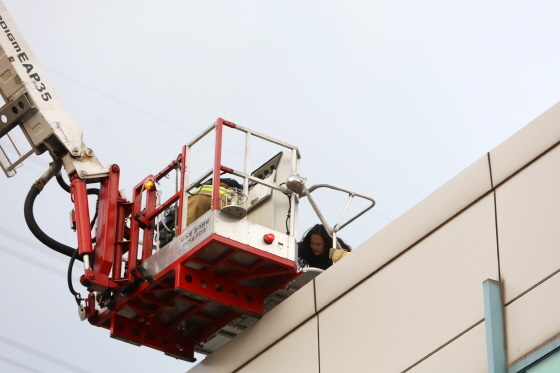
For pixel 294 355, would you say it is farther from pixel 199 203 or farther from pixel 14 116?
pixel 14 116

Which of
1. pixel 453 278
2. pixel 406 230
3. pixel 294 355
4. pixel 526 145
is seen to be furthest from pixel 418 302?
pixel 294 355

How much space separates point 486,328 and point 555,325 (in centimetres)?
64

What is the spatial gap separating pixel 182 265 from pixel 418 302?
3332mm

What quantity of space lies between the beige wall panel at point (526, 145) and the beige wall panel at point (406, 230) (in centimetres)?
18

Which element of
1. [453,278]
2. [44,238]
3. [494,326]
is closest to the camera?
[494,326]

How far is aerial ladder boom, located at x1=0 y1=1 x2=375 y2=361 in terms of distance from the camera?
12078 mm

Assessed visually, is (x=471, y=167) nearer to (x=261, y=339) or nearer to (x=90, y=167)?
(x=261, y=339)

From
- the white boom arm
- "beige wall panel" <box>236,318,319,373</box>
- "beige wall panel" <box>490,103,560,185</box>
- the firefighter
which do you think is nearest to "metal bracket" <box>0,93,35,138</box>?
the white boom arm

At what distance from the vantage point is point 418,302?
9.82m

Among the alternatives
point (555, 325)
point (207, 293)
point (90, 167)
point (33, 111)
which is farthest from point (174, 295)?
point (555, 325)

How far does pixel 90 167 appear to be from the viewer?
45.7 feet

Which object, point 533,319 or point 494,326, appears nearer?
point 533,319

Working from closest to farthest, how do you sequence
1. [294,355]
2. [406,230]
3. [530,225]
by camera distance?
1. [530,225]
2. [406,230]
3. [294,355]

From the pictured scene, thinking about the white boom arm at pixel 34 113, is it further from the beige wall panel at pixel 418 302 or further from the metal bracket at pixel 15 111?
the beige wall panel at pixel 418 302
